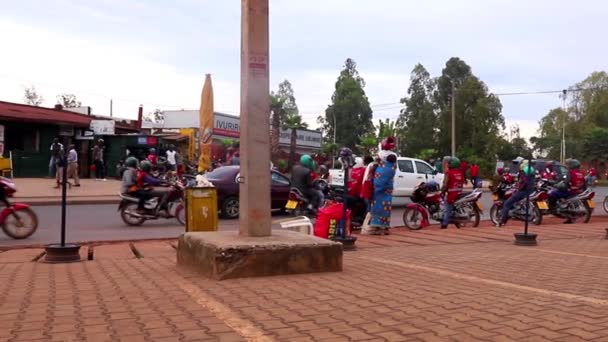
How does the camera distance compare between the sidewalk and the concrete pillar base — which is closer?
the concrete pillar base

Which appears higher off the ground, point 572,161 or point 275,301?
point 572,161

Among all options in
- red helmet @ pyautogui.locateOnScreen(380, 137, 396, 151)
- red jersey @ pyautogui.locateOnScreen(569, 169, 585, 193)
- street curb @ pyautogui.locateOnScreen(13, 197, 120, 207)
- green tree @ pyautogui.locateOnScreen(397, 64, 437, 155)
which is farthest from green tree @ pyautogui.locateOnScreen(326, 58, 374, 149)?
red helmet @ pyautogui.locateOnScreen(380, 137, 396, 151)

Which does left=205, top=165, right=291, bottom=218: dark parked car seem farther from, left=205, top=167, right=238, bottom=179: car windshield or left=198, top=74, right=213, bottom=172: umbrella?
left=198, top=74, right=213, bottom=172: umbrella

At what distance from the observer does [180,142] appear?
35.4 meters

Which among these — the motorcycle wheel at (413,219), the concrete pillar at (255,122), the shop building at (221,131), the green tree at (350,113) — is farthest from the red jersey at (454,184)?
the green tree at (350,113)

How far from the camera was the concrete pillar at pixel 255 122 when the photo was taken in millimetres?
6484

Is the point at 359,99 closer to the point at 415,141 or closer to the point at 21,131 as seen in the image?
the point at 415,141

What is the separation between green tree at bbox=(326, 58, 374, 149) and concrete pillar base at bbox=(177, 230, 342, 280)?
62.1 metres

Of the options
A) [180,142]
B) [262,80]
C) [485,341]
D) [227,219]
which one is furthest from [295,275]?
[180,142]

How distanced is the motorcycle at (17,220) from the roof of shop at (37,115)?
14553 millimetres

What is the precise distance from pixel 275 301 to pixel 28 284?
8.79 feet

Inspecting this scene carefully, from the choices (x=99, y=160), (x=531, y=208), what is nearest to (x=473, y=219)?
(x=531, y=208)

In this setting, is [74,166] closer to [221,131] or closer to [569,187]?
[569,187]

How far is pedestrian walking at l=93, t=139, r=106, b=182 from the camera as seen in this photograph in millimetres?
25402
